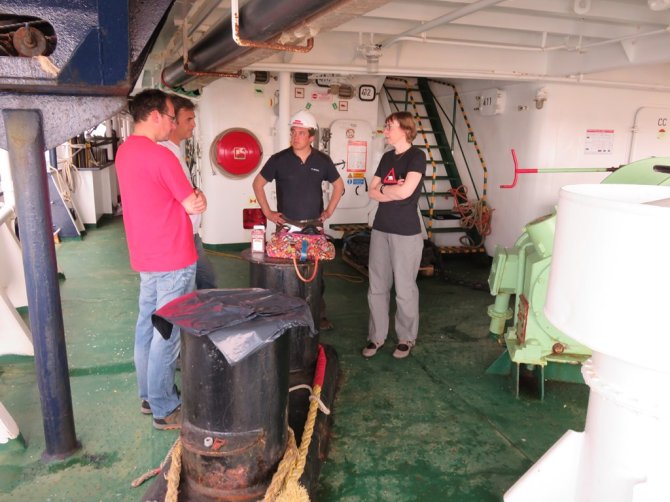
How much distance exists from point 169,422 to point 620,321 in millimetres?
2569

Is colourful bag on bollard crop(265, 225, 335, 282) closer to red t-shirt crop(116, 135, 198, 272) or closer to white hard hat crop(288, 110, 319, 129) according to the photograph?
red t-shirt crop(116, 135, 198, 272)

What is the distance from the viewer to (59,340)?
2697 mm

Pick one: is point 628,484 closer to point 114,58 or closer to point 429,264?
point 114,58

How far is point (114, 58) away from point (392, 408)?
2515 millimetres

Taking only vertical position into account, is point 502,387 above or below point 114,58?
below

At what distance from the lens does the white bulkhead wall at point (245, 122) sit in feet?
23.1

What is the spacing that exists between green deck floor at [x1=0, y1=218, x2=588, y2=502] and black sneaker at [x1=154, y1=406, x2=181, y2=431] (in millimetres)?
37

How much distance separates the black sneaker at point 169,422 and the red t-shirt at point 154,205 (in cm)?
88

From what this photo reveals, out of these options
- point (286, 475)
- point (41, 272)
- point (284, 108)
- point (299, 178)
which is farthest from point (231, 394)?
point (284, 108)

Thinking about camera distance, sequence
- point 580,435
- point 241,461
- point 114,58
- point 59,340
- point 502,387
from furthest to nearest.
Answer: point 502,387
point 59,340
point 114,58
point 241,461
point 580,435

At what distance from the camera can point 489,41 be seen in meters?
5.35

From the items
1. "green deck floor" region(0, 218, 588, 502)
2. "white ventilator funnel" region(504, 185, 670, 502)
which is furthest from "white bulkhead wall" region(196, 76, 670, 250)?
"white ventilator funnel" region(504, 185, 670, 502)

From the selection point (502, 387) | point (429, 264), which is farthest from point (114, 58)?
point (429, 264)

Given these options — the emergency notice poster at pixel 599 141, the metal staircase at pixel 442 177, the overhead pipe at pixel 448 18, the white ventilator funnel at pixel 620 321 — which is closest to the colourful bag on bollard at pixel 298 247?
the overhead pipe at pixel 448 18
